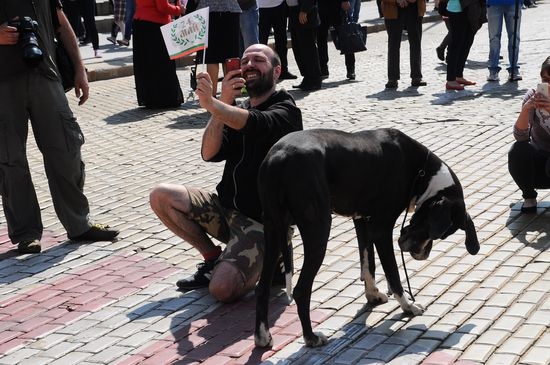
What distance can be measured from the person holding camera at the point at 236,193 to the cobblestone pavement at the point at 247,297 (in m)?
0.20

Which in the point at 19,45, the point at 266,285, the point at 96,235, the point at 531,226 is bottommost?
the point at 531,226

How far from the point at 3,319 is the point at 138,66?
6.75 m

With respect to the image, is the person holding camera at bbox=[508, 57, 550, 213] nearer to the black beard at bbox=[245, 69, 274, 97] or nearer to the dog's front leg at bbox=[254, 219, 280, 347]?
the black beard at bbox=[245, 69, 274, 97]

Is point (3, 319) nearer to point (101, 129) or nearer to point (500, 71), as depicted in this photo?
point (101, 129)

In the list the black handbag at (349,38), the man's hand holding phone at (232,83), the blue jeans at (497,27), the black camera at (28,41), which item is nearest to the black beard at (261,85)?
the man's hand holding phone at (232,83)

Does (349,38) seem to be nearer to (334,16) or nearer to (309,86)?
(334,16)

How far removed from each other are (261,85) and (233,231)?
85cm

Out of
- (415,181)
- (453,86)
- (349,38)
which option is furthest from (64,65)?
(349,38)

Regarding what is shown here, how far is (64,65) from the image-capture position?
685cm

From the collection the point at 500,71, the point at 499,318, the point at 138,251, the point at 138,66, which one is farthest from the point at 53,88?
the point at 500,71

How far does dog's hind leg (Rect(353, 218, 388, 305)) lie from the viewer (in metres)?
5.23

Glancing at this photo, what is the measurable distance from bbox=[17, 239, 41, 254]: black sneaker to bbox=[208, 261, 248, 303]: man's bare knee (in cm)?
172

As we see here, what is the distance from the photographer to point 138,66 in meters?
11.9

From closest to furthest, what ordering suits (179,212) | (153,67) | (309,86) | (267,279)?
(267,279) < (179,212) < (153,67) < (309,86)
